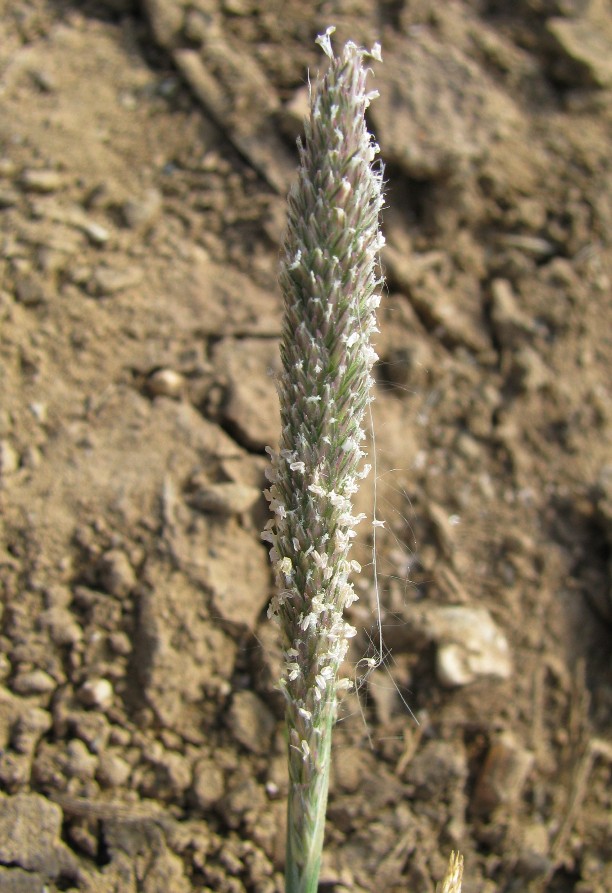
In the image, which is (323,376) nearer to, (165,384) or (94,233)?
(165,384)

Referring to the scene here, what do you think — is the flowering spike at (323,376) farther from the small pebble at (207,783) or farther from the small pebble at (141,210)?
the small pebble at (141,210)

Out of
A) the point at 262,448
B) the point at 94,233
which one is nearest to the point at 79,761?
the point at 262,448

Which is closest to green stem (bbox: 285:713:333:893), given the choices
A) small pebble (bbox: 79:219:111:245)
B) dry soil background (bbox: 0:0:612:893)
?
dry soil background (bbox: 0:0:612:893)

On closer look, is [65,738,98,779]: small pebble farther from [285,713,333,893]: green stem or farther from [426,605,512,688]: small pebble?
[426,605,512,688]: small pebble

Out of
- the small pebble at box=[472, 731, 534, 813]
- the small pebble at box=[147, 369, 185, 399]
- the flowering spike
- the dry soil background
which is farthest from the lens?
the small pebble at box=[147, 369, 185, 399]

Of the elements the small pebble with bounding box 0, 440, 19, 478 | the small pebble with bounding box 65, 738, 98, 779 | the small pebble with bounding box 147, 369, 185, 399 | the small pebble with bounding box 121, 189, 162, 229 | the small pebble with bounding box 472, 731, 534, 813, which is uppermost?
the small pebble with bounding box 121, 189, 162, 229

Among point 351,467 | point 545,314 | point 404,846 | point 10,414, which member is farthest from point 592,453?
point 10,414

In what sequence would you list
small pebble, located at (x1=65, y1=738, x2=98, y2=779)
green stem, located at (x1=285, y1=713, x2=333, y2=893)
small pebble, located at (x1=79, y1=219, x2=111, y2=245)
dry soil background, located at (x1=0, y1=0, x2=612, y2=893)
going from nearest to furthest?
green stem, located at (x1=285, y1=713, x2=333, y2=893), small pebble, located at (x1=65, y1=738, x2=98, y2=779), dry soil background, located at (x1=0, y1=0, x2=612, y2=893), small pebble, located at (x1=79, y1=219, x2=111, y2=245)
